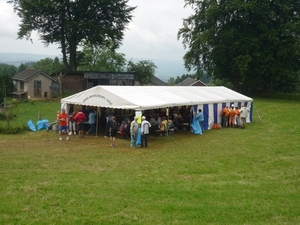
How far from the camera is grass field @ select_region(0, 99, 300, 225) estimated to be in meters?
6.59

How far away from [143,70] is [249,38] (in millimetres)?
16736

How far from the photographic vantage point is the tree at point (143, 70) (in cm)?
4739

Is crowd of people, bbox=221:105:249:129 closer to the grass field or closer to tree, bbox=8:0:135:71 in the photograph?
the grass field

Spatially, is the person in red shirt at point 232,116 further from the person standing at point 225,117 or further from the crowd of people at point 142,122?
the person standing at point 225,117

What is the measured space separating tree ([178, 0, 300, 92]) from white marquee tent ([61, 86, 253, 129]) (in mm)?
11147

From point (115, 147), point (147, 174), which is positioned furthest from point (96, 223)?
point (115, 147)

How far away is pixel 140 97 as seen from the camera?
17.0m

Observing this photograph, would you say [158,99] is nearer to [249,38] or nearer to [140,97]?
[140,97]

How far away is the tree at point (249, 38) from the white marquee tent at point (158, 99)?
1115 centimetres

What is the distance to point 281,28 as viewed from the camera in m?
34.2

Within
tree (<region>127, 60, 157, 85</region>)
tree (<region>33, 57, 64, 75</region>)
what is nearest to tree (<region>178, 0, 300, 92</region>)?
tree (<region>127, 60, 157, 85</region>)

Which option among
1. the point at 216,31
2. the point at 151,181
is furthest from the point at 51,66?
the point at 151,181

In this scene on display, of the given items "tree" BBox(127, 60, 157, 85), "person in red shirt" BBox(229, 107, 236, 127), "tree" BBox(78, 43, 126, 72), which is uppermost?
"tree" BBox(78, 43, 126, 72)

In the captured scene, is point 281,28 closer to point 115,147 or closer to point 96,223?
point 115,147
